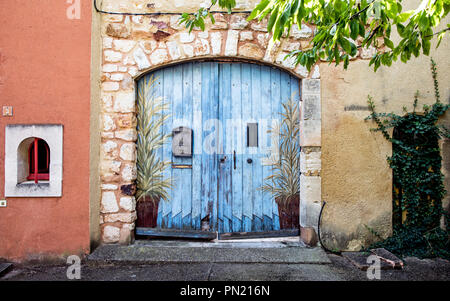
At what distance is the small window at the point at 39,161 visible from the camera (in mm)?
3095

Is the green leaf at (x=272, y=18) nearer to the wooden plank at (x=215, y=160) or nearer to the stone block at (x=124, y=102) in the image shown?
the wooden plank at (x=215, y=160)

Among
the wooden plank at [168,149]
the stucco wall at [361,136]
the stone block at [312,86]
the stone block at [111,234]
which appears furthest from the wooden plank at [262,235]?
the stone block at [312,86]

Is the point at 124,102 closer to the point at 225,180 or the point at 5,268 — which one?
the point at 225,180

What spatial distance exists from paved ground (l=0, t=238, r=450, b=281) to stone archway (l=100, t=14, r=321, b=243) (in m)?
0.40

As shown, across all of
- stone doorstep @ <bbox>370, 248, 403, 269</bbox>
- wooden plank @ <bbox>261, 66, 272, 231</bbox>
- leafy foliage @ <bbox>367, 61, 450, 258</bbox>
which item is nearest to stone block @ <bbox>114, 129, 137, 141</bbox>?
wooden plank @ <bbox>261, 66, 272, 231</bbox>

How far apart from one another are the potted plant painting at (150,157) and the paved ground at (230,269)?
50 centimetres

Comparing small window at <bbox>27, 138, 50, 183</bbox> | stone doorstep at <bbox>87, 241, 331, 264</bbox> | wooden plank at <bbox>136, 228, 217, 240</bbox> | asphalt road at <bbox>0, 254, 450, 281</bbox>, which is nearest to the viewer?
asphalt road at <bbox>0, 254, 450, 281</bbox>

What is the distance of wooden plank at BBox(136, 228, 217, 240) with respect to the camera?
3410 mm

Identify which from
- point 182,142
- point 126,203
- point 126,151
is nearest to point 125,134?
point 126,151

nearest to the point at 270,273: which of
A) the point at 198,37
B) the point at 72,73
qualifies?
the point at 198,37

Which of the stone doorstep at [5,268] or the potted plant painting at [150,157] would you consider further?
the potted plant painting at [150,157]

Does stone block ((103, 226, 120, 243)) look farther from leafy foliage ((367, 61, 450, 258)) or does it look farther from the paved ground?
leafy foliage ((367, 61, 450, 258))

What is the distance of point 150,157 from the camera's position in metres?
3.46

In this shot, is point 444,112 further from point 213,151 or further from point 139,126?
point 139,126
